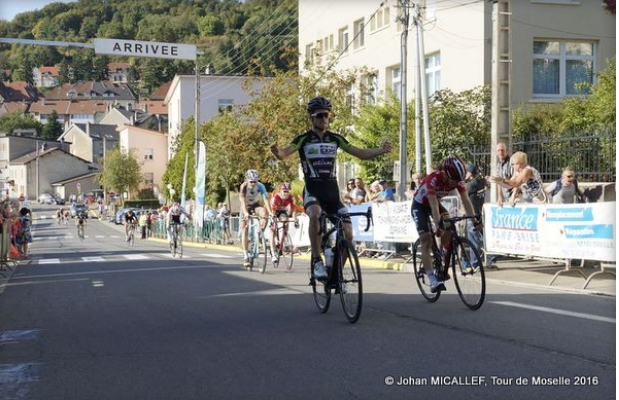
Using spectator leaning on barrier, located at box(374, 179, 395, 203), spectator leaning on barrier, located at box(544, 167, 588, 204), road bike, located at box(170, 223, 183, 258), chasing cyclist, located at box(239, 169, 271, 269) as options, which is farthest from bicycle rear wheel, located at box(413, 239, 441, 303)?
road bike, located at box(170, 223, 183, 258)

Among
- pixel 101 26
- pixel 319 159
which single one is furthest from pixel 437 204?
pixel 101 26

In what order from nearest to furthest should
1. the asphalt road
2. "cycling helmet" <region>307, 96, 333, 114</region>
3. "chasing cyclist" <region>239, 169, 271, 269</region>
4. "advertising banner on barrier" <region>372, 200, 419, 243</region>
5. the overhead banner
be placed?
1. the asphalt road
2. "cycling helmet" <region>307, 96, 333, 114</region>
3. "chasing cyclist" <region>239, 169, 271, 269</region>
4. "advertising banner on barrier" <region>372, 200, 419, 243</region>
5. the overhead banner

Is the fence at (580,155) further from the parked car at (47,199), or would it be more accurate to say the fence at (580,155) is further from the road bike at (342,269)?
the parked car at (47,199)

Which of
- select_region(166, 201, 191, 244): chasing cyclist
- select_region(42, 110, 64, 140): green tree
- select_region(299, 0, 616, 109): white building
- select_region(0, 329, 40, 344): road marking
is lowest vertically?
select_region(0, 329, 40, 344): road marking

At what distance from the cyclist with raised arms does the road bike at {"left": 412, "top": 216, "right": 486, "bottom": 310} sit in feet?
4.26

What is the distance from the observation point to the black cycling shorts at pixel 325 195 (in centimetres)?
884

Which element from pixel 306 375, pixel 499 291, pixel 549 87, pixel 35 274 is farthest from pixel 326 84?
pixel 306 375

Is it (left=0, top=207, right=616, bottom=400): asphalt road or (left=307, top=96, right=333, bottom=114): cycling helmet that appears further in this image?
(left=307, top=96, right=333, bottom=114): cycling helmet

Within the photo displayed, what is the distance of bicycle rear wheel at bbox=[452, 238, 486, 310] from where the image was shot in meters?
8.87

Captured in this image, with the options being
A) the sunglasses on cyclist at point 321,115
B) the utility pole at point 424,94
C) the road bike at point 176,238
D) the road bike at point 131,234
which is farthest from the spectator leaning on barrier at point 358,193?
the road bike at point 131,234

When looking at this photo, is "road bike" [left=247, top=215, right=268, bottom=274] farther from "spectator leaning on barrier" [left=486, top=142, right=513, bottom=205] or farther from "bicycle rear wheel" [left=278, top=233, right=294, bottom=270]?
"spectator leaning on barrier" [left=486, top=142, right=513, bottom=205]

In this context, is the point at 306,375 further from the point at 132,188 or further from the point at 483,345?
the point at 132,188

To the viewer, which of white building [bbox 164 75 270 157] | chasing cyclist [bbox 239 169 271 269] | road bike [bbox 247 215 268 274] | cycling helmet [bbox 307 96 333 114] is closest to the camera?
cycling helmet [bbox 307 96 333 114]

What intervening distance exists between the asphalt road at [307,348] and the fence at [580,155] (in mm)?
7844
